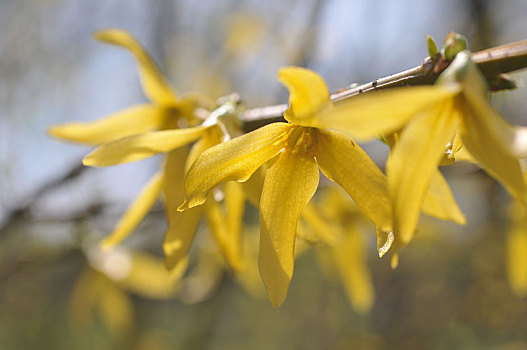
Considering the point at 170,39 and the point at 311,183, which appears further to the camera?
the point at 170,39

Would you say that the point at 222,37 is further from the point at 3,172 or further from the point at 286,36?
the point at 3,172

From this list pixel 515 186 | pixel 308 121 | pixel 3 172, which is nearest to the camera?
pixel 515 186

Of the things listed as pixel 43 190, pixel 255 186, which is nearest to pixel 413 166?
pixel 255 186

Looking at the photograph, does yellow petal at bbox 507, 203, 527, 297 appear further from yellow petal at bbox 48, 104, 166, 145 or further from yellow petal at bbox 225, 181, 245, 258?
yellow petal at bbox 48, 104, 166, 145

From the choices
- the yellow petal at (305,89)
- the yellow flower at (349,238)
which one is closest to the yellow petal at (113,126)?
the yellow petal at (305,89)

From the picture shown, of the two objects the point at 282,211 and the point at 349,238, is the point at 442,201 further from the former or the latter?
the point at 349,238

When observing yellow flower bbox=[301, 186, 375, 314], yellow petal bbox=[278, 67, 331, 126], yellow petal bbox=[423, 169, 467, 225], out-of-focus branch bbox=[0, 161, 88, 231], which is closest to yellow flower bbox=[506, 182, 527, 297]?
yellow flower bbox=[301, 186, 375, 314]

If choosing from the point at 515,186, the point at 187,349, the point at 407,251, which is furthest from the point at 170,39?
the point at 515,186
